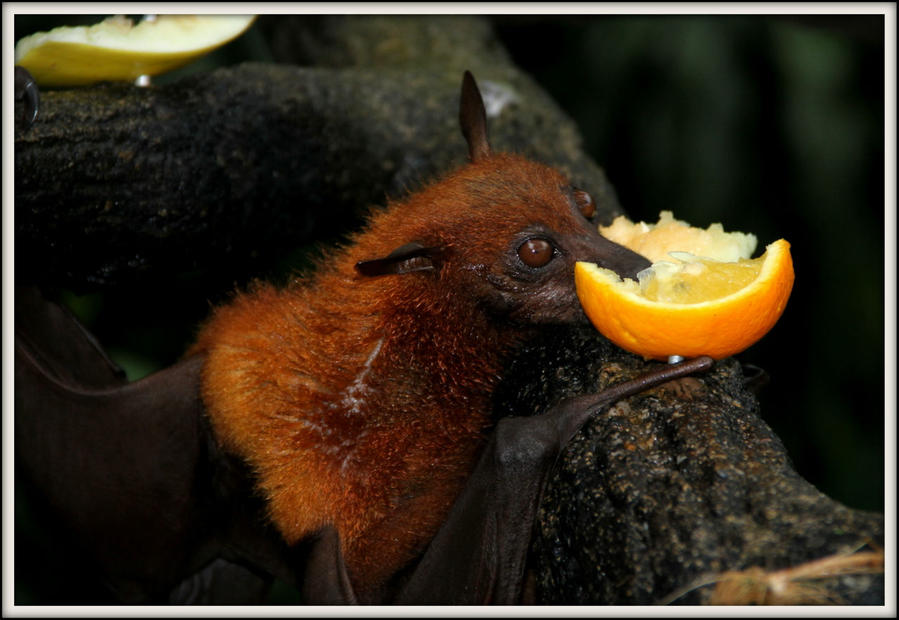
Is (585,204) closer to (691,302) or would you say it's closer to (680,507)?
(691,302)

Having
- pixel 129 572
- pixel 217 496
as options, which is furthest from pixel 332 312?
pixel 129 572

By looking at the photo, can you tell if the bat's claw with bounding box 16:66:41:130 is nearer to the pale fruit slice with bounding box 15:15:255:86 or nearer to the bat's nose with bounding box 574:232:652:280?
the pale fruit slice with bounding box 15:15:255:86

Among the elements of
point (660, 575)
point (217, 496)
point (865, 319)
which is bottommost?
point (865, 319)

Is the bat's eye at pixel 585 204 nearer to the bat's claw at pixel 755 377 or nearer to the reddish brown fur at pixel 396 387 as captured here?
the reddish brown fur at pixel 396 387

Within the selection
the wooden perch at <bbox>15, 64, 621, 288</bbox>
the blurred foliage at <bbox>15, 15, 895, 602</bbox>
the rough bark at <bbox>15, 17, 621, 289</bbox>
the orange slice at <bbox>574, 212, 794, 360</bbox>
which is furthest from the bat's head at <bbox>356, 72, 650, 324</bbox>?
the blurred foliage at <bbox>15, 15, 895, 602</bbox>

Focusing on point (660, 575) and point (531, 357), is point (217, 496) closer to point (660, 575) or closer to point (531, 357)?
point (531, 357)

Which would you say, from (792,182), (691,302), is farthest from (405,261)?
(792,182)
